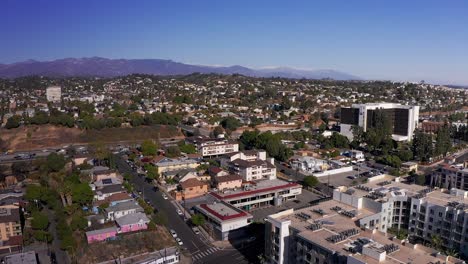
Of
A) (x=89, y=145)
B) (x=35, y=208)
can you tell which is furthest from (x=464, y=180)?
(x=89, y=145)

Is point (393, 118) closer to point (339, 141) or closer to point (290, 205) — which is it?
point (339, 141)

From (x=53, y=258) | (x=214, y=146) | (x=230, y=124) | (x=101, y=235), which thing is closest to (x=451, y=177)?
(x=214, y=146)

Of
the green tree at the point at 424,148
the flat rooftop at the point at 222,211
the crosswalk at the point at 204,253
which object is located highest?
the green tree at the point at 424,148

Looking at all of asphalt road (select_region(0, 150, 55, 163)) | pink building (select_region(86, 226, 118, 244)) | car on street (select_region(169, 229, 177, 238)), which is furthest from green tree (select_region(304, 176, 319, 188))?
asphalt road (select_region(0, 150, 55, 163))

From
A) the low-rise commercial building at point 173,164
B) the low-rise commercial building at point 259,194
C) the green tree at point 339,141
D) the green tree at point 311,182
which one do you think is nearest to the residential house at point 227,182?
the low-rise commercial building at point 259,194

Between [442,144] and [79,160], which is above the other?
[442,144]

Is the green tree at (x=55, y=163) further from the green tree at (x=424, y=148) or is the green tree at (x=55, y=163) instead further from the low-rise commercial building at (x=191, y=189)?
the green tree at (x=424, y=148)
